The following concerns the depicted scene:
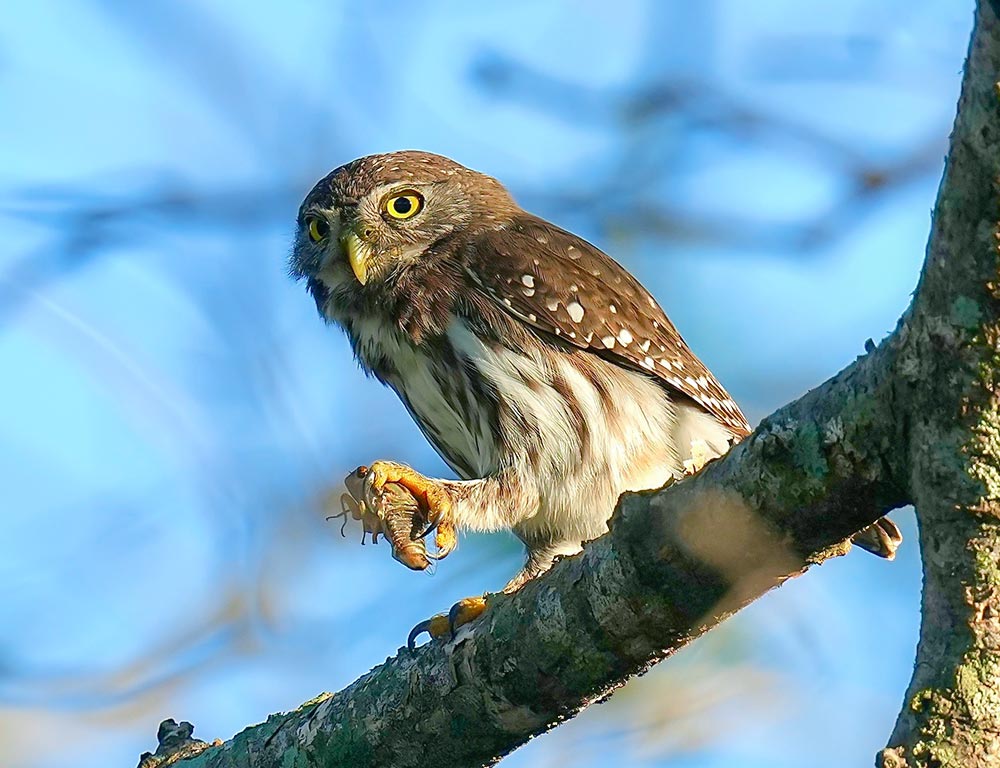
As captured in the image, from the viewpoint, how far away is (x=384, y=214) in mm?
6195

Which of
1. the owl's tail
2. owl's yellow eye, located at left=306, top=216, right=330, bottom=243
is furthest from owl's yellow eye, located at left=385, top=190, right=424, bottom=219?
the owl's tail

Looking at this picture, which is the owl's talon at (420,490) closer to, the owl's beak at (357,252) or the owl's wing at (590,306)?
the owl's wing at (590,306)

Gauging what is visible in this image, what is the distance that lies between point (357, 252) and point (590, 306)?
117 cm

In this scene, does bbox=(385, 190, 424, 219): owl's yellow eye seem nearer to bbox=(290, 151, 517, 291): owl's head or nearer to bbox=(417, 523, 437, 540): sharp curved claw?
bbox=(290, 151, 517, 291): owl's head

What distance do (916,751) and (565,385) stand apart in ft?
9.86

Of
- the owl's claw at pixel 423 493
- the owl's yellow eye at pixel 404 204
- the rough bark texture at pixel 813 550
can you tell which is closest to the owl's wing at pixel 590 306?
the owl's yellow eye at pixel 404 204

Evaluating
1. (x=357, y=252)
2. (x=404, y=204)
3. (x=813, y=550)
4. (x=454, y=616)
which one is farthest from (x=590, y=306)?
(x=813, y=550)

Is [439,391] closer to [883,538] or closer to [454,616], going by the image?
[454,616]

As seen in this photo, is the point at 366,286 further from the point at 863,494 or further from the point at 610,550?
the point at 863,494

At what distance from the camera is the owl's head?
598cm

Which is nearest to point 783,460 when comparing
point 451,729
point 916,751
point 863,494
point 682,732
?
point 863,494

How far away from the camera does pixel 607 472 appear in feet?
17.2

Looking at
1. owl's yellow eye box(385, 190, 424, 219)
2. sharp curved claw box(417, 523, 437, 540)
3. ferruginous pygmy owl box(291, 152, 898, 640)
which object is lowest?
sharp curved claw box(417, 523, 437, 540)

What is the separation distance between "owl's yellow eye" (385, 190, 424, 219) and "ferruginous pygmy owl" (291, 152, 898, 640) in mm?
91
